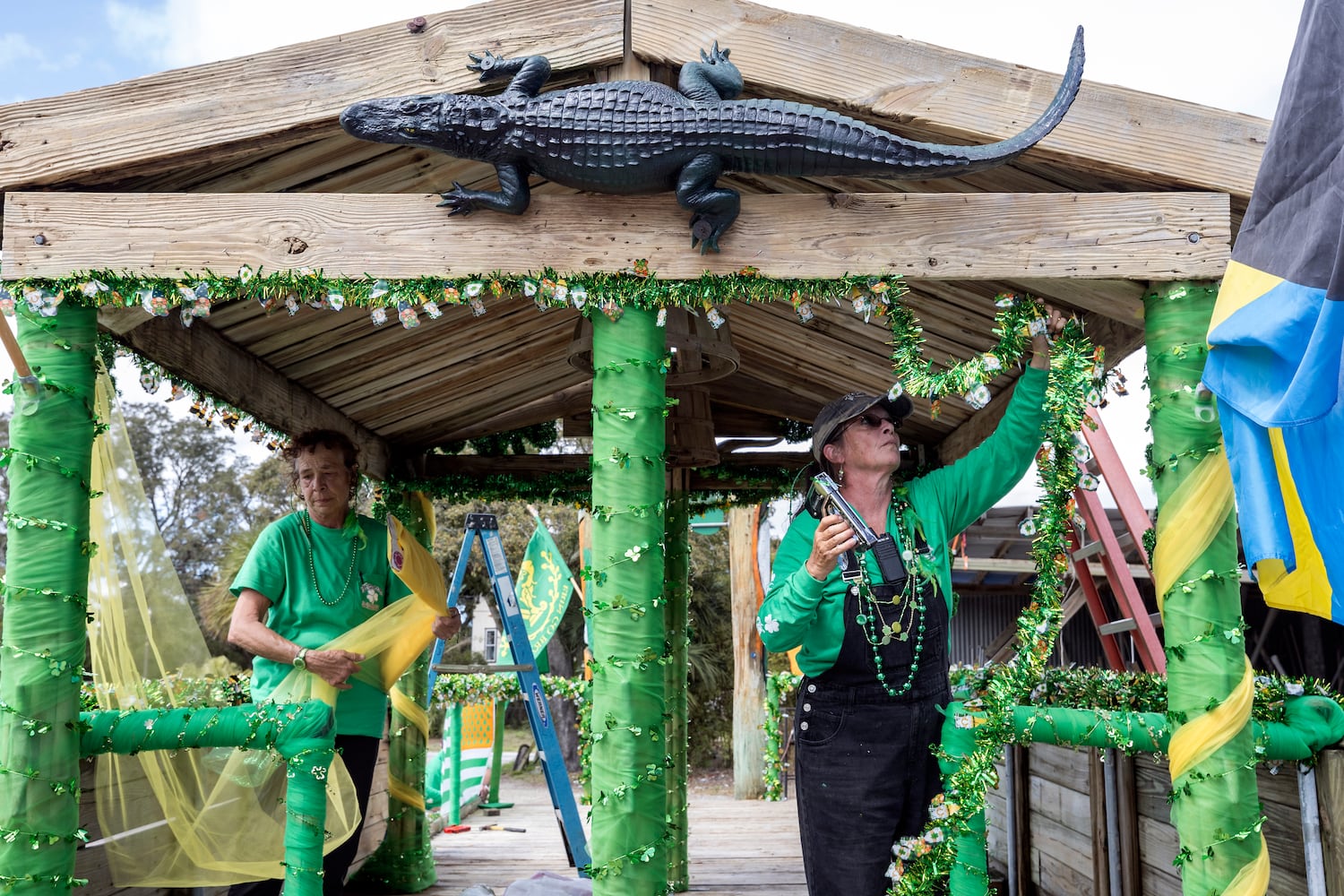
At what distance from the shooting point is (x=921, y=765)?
2.62m

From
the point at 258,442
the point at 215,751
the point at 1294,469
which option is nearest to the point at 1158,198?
the point at 1294,469

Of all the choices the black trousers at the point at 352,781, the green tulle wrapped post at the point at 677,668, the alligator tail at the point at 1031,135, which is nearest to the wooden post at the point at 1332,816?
the alligator tail at the point at 1031,135

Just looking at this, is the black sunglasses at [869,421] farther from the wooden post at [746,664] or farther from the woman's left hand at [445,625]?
the wooden post at [746,664]

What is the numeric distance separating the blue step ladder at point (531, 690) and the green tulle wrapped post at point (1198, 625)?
299cm

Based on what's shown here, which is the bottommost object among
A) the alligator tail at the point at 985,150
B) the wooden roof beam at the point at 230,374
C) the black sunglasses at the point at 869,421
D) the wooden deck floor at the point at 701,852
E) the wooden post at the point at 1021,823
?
the wooden deck floor at the point at 701,852

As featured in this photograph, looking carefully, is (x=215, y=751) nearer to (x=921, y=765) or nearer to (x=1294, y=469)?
(x=921, y=765)

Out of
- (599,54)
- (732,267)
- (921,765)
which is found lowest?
(921,765)

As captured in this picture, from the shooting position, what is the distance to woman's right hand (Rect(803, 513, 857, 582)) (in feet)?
7.81

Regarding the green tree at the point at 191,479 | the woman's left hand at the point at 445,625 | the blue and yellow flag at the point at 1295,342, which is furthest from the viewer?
the green tree at the point at 191,479

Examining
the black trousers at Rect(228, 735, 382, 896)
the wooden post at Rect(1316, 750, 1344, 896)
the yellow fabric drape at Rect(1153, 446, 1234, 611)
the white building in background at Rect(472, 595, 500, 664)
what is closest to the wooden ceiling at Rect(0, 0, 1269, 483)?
the yellow fabric drape at Rect(1153, 446, 1234, 611)

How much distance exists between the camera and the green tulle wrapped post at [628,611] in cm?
271

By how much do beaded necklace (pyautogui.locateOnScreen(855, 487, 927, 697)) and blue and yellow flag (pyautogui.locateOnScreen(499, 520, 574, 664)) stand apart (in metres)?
5.13

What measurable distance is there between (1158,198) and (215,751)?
3.25 metres

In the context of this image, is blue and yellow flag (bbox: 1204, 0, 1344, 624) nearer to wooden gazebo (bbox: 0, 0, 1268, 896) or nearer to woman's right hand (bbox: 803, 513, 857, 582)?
wooden gazebo (bbox: 0, 0, 1268, 896)
